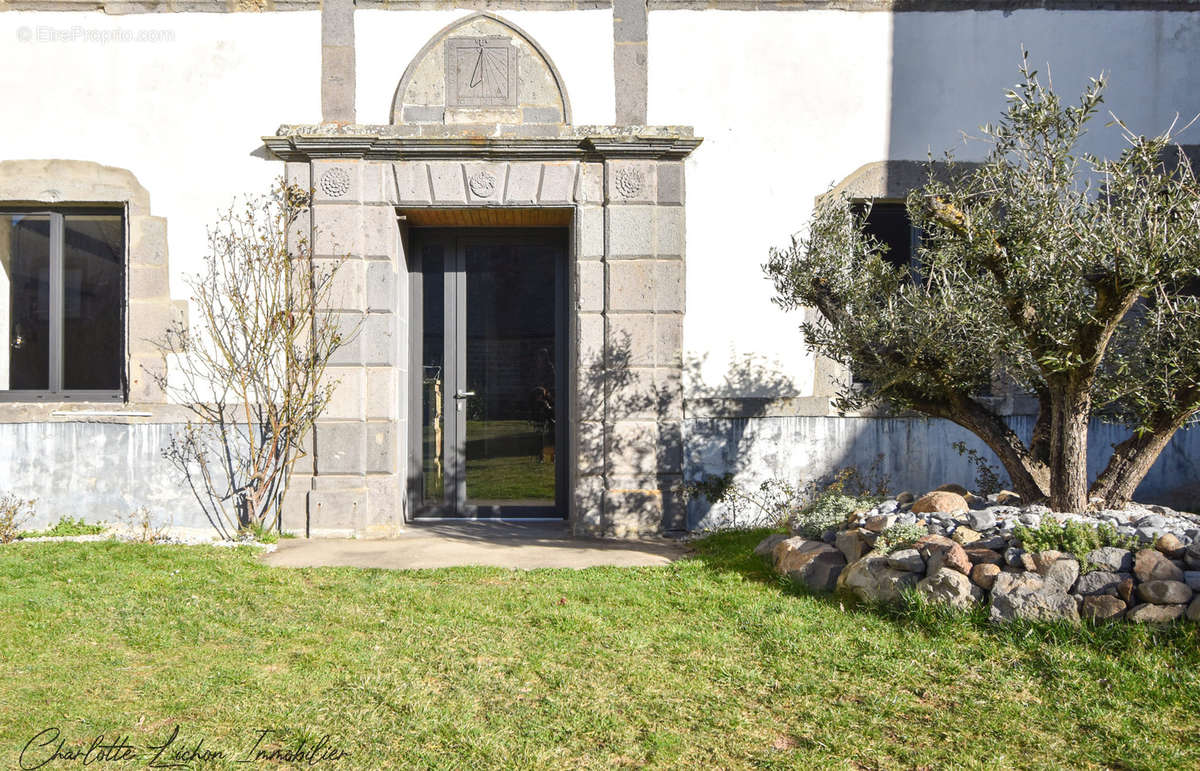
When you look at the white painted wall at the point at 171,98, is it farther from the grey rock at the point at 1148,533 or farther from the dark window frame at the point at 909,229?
the grey rock at the point at 1148,533

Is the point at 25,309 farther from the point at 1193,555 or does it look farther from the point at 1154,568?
the point at 1193,555

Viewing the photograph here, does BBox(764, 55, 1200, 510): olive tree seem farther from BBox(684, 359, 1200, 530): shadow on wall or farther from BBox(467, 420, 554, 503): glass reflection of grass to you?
BBox(467, 420, 554, 503): glass reflection of grass

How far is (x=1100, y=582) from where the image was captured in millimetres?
3449

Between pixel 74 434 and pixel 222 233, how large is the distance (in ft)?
6.18

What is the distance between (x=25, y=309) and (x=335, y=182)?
2782mm

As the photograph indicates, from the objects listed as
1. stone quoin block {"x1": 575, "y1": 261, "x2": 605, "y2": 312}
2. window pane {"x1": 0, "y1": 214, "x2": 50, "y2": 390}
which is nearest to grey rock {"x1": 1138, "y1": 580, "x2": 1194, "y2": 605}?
stone quoin block {"x1": 575, "y1": 261, "x2": 605, "y2": 312}

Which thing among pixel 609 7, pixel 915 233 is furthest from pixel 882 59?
pixel 609 7

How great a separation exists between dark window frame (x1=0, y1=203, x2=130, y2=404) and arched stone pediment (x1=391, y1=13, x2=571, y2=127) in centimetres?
244

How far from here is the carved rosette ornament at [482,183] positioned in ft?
19.4

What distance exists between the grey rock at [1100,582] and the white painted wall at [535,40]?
4.36m

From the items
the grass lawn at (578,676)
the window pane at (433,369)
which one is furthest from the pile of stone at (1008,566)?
the window pane at (433,369)

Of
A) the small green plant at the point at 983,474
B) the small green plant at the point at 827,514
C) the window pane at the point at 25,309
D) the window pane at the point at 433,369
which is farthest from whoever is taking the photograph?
the window pane at the point at 433,369

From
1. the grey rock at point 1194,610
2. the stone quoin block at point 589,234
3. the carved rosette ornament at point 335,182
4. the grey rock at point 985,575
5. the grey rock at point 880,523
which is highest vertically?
the carved rosette ornament at point 335,182

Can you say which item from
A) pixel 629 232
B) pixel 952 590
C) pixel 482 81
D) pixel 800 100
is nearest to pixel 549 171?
pixel 629 232
